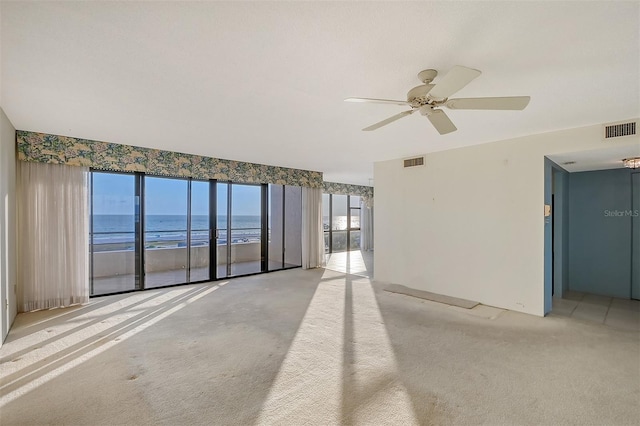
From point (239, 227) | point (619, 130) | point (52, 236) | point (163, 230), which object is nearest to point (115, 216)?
point (52, 236)

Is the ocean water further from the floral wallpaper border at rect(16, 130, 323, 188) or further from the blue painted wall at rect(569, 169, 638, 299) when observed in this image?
the blue painted wall at rect(569, 169, 638, 299)

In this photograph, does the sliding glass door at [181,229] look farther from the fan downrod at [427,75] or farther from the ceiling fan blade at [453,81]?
the ceiling fan blade at [453,81]

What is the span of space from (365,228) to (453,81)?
31.5 feet

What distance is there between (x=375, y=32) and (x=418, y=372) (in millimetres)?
2695

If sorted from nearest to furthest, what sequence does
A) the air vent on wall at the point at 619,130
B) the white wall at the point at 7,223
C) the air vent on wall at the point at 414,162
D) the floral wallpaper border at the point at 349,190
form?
the white wall at the point at 7,223
the air vent on wall at the point at 619,130
the air vent on wall at the point at 414,162
the floral wallpaper border at the point at 349,190

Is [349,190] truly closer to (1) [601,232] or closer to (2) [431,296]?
(2) [431,296]

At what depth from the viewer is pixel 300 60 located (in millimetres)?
2188

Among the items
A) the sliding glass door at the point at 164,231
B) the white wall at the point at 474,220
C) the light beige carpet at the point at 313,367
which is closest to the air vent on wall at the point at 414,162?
the white wall at the point at 474,220

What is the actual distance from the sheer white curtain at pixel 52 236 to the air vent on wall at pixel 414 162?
544cm

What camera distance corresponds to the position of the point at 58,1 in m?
1.63

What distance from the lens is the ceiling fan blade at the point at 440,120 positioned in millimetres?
2488

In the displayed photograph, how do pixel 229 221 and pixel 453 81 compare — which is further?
pixel 229 221

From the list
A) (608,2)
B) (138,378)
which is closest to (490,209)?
(608,2)

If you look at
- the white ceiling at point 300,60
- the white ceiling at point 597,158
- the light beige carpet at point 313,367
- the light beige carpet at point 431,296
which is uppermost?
the white ceiling at point 300,60
